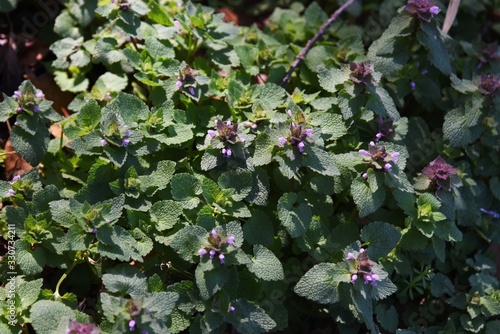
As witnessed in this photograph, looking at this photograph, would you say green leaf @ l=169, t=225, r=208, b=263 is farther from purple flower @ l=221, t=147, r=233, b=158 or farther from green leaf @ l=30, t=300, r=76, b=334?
green leaf @ l=30, t=300, r=76, b=334

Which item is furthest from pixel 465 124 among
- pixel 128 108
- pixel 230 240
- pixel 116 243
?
pixel 116 243

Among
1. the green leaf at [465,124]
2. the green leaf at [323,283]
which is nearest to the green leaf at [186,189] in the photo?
the green leaf at [323,283]

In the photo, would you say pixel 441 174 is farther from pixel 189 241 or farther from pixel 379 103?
pixel 189 241

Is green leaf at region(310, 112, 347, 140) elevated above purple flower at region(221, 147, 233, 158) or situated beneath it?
situated beneath

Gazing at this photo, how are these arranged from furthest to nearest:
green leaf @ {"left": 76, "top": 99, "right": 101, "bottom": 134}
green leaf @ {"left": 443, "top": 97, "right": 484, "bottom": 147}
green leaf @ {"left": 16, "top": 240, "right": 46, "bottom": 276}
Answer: green leaf @ {"left": 443, "top": 97, "right": 484, "bottom": 147}
green leaf @ {"left": 76, "top": 99, "right": 101, "bottom": 134}
green leaf @ {"left": 16, "top": 240, "right": 46, "bottom": 276}

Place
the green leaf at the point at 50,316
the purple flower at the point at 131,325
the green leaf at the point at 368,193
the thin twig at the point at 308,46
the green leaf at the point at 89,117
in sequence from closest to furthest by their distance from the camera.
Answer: the purple flower at the point at 131,325 < the green leaf at the point at 50,316 < the green leaf at the point at 368,193 < the green leaf at the point at 89,117 < the thin twig at the point at 308,46

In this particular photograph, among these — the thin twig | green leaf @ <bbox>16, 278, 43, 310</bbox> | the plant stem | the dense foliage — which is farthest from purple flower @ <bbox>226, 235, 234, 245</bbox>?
the thin twig

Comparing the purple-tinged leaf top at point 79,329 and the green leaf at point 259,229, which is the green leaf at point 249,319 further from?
the purple-tinged leaf top at point 79,329

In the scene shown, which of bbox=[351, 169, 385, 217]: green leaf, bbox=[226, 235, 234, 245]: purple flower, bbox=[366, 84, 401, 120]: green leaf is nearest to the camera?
bbox=[226, 235, 234, 245]: purple flower

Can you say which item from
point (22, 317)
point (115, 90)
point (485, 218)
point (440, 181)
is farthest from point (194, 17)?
point (485, 218)
